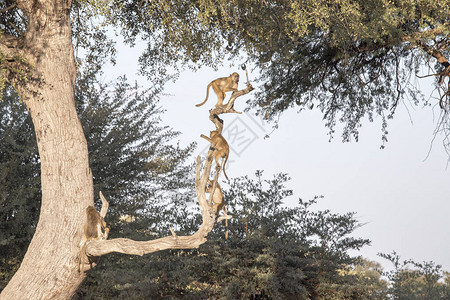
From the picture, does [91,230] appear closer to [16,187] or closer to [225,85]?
[225,85]

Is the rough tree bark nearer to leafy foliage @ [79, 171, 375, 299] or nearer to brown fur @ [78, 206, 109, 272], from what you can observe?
brown fur @ [78, 206, 109, 272]

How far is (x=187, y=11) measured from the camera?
23.6 feet

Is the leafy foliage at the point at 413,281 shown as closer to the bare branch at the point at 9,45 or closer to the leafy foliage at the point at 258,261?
the leafy foliage at the point at 258,261

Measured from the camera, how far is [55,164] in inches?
193

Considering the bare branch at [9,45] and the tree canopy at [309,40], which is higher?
the tree canopy at [309,40]

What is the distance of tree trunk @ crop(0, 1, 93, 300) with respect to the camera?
4699mm

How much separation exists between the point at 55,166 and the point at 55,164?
2 centimetres

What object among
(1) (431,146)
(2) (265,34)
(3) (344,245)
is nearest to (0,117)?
(2) (265,34)

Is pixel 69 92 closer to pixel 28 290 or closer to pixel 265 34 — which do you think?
pixel 28 290

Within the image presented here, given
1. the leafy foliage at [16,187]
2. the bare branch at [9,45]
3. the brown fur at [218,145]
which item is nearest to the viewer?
the brown fur at [218,145]

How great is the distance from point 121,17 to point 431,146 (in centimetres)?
549

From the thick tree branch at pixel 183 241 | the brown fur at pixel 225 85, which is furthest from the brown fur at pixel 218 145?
the brown fur at pixel 225 85

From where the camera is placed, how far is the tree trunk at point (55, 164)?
470cm

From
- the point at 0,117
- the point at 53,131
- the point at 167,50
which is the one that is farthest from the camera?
the point at 0,117
